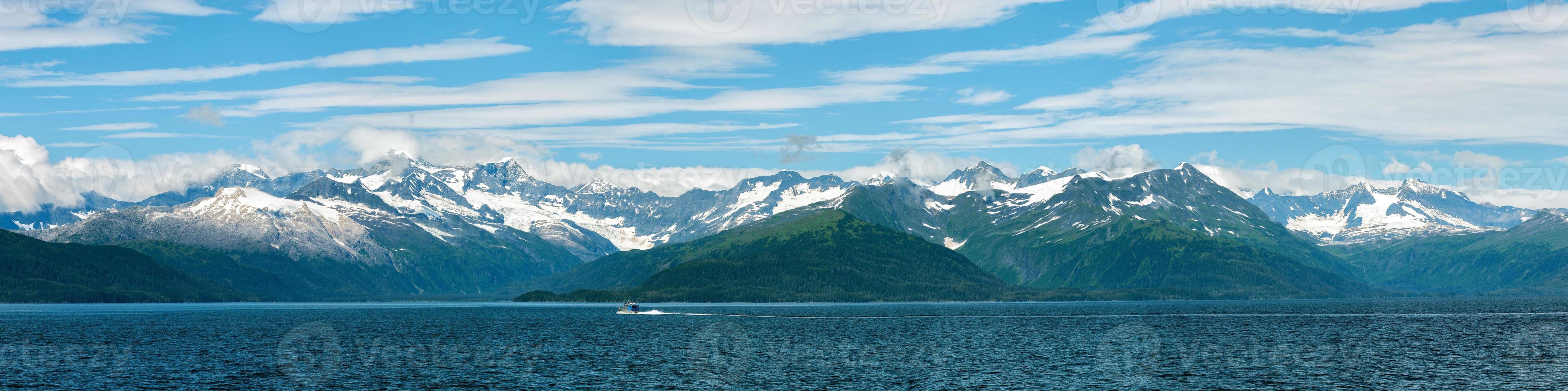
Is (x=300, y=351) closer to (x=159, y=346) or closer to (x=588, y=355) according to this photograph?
(x=159, y=346)

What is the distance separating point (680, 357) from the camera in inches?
6939

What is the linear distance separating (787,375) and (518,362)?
42.6m

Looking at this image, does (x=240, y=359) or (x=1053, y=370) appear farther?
(x=240, y=359)

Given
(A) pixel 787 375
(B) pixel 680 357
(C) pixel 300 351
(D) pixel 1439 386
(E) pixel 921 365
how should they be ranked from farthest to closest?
(C) pixel 300 351, (B) pixel 680 357, (E) pixel 921 365, (A) pixel 787 375, (D) pixel 1439 386

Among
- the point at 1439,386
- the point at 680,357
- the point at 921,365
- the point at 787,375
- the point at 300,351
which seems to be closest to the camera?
the point at 1439,386

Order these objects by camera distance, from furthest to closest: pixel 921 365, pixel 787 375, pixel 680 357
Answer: pixel 680 357 < pixel 921 365 < pixel 787 375

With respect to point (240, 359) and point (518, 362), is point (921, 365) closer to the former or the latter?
point (518, 362)

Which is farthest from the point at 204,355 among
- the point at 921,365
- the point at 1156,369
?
the point at 1156,369

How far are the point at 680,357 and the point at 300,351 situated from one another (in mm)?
62751

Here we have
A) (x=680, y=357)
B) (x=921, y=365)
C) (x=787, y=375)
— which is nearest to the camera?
(x=787, y=375)

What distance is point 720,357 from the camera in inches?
6959

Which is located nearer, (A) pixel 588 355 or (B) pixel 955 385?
(B) pixel 955 385

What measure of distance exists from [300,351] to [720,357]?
2699 inches

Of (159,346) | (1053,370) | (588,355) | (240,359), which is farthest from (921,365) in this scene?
(159,346)
